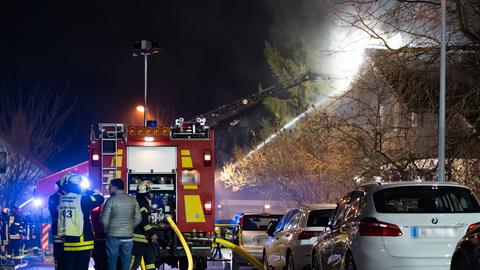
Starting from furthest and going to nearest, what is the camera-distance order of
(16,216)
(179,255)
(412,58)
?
(16,216) → (412,58) → (179,255)

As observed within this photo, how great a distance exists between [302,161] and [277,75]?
13310 millimetres

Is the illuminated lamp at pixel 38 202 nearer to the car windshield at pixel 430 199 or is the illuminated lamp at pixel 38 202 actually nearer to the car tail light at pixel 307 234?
the car tail light at pixel 307 234

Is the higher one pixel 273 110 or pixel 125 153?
pixel 273 110

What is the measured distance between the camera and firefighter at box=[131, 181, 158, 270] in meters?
12.3

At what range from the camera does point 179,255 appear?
14.9m

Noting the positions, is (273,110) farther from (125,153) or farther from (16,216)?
(125,153)

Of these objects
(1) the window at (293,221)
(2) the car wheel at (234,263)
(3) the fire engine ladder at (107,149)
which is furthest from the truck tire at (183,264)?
(1) the window at (293,221)

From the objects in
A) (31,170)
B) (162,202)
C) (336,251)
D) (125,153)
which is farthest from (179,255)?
(31,170)

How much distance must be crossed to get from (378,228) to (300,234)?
398 cm

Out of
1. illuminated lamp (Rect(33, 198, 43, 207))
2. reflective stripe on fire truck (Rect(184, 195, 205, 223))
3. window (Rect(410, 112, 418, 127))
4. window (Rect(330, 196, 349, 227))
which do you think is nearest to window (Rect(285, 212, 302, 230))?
reflective stripe on fire truck (Rect(184, 195, 205, 223))

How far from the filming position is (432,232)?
953 centimetres

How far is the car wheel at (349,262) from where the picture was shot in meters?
9.94

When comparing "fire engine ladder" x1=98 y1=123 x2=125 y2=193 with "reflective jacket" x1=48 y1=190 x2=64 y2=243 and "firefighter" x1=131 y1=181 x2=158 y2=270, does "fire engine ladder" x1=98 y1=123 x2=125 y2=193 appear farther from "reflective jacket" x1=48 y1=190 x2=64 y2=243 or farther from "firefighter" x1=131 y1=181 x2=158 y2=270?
"reflective jacket" x1=48 y1=190 x2=64 y2=243

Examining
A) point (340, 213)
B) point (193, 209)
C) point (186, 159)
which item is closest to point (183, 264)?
point (193, 209)
